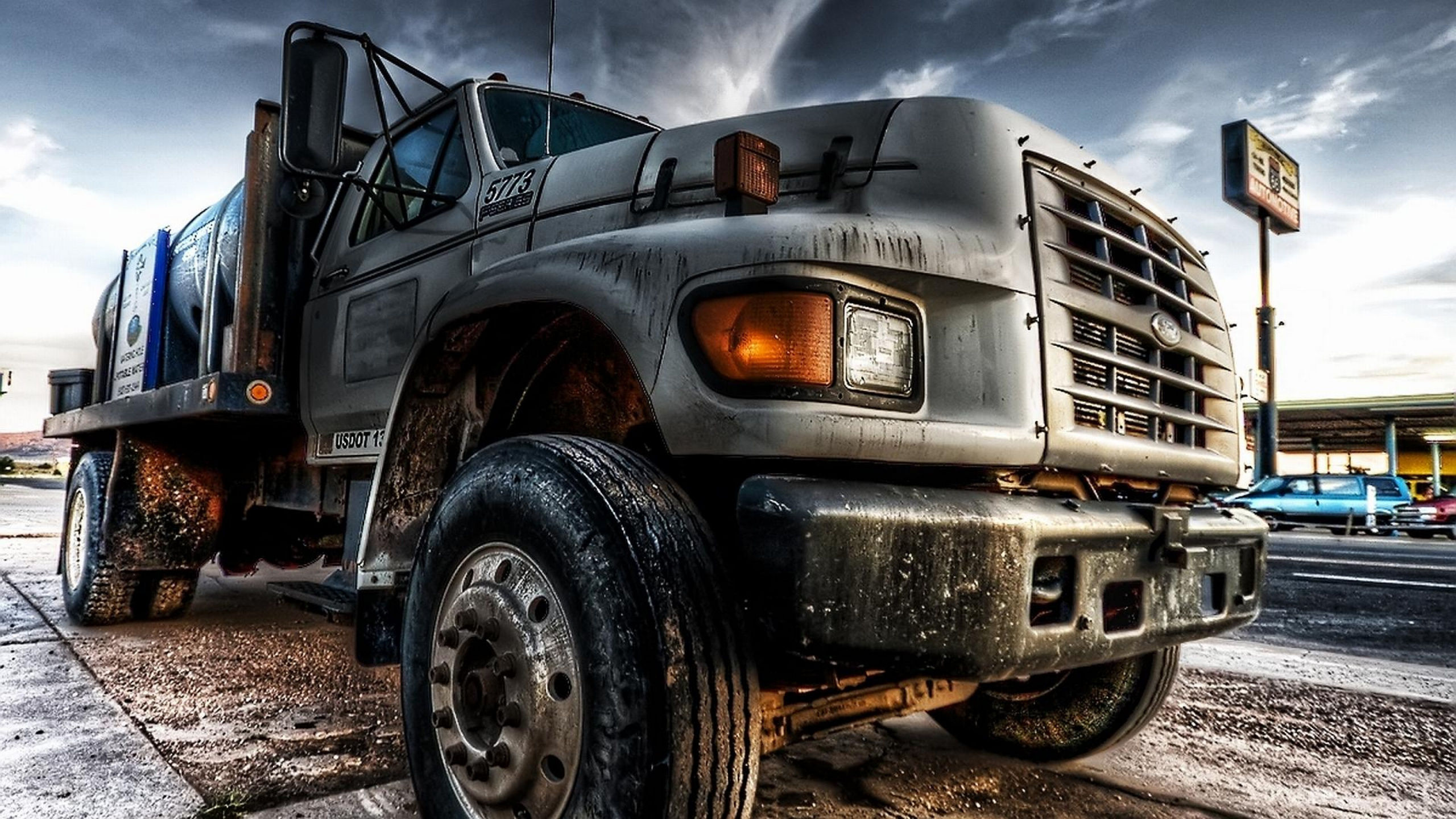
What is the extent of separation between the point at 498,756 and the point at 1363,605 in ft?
25.6

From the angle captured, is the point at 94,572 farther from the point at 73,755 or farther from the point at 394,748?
the point at 394,748

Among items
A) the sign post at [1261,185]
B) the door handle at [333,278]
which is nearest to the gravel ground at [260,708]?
the door handle at [333,278]

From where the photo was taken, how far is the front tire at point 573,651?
1.55 metres

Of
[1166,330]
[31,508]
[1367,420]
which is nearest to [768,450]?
[1166,330]

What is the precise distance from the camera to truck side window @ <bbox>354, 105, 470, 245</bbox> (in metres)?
3.26

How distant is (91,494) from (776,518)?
485cm

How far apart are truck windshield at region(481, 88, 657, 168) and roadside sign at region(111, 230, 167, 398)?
241cm

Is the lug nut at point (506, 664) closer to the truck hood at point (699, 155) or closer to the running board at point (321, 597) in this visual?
the truck hood at point (699, 155)

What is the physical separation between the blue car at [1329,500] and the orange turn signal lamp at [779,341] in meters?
22.4

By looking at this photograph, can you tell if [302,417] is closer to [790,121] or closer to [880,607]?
[790,121]

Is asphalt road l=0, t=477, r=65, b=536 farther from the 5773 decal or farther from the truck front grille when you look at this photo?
the truck front grille

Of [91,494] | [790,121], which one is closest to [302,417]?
[91,494]

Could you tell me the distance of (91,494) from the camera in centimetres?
492

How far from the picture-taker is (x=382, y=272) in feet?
11.0
